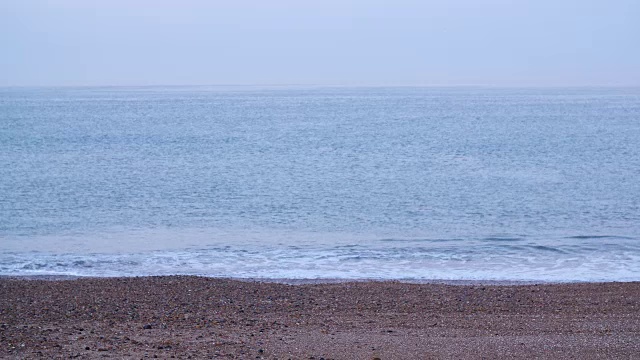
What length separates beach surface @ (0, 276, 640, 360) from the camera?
824 cm

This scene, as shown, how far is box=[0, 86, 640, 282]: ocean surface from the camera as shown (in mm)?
15438

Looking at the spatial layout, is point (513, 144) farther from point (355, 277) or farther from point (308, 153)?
point (355, 277)

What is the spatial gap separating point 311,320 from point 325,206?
1353 cm

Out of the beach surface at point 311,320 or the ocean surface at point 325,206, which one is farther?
the ocean surface at point 325,206

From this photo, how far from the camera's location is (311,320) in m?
9.83

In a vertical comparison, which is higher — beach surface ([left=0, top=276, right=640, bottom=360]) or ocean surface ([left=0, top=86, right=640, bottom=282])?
beach surface ([left=0, top=276, right=640, bottom=360])

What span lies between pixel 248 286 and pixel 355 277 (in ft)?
8.08

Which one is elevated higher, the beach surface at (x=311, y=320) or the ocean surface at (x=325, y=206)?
the beach surface at (x=311, y=320)

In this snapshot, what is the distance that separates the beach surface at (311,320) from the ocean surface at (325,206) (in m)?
2.21

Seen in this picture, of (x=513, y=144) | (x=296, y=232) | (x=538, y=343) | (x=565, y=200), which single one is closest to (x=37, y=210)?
(x=296, y=232)

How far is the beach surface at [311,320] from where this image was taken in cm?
824

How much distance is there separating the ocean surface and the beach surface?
2.21 meters

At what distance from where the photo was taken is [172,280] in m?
12.5

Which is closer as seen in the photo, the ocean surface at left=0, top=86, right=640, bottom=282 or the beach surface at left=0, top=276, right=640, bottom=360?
the beach surface at left=0, top=276, right=640, bottom=360
